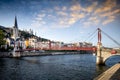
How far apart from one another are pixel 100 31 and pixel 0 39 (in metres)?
54.5

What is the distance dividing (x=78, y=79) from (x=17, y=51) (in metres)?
75.6

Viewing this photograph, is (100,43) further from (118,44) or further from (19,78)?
(19,78)

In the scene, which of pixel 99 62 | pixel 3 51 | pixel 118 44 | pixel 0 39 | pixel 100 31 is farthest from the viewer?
pixel 3 51

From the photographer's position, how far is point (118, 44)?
137 feet

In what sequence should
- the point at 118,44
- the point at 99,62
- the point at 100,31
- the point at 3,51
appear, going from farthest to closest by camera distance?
1. the point at 3,51
2. the point at 100,31
3. the point at 99,62
4. the point at 118,44

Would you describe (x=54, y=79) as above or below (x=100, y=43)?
below

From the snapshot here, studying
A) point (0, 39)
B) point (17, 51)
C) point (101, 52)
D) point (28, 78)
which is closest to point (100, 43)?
point (101, 52)

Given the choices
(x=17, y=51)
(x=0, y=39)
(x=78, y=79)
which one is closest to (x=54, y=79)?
(x=78, y=79)

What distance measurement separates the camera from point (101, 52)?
→ 149 ft

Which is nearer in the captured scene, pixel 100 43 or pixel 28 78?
pixel 28 78

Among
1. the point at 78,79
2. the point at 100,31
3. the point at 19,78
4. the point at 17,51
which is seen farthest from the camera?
the point at 17,51

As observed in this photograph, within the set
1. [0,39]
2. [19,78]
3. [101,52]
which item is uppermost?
[0,39]

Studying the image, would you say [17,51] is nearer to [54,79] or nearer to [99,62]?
[99,62]

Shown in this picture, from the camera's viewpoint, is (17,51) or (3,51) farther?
(17,51)
